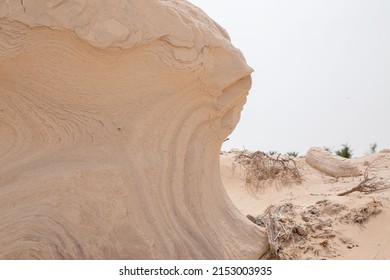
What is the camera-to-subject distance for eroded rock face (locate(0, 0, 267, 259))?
9.97ft

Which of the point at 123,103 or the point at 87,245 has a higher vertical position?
the point at 123,103

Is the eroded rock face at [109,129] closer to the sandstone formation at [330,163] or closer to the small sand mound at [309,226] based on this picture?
the small sand mound at [309,226]

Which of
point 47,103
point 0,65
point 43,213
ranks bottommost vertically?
point 43,213

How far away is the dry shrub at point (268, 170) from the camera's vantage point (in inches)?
306

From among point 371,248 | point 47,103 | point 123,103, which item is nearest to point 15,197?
point 47,103

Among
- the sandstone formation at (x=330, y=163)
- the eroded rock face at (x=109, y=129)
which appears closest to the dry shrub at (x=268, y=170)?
the sandstone formation at (x=330, y=163)

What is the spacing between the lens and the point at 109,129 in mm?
3293

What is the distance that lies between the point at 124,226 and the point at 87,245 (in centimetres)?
26

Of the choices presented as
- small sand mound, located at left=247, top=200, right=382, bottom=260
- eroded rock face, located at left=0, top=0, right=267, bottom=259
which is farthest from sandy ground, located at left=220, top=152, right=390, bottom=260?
eroded rock face, located at left=0, top=0, right=267, bottom=259

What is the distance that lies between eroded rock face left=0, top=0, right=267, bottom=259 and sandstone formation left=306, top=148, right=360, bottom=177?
503 centimetres

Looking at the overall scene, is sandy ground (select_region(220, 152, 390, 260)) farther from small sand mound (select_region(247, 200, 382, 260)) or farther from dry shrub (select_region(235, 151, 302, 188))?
dry shrub (select_region(235, 151, 302, 188))

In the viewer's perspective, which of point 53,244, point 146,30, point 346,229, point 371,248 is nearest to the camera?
point 53,244

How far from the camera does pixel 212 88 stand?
355cm
